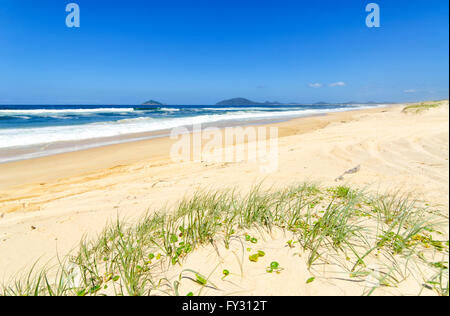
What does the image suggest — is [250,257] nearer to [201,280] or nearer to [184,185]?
[201,280]

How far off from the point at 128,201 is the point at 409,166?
19.3 ft

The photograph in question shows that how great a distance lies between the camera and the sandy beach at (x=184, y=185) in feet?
6.04

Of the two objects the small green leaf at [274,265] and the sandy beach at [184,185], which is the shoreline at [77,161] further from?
the small green leaf at [274,265]

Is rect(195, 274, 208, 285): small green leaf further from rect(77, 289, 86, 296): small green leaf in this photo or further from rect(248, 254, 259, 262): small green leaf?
rect(77, 289, 86, 296): small green leaf

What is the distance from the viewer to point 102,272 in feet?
6.23

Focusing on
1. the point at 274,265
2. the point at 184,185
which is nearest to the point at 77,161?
the point at 184,185

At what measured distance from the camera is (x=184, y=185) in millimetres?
4559

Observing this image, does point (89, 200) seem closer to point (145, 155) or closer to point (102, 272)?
point (102, 272)

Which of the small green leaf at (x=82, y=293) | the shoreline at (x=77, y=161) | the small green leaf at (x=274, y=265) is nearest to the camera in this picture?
the small green leaf at (x=82, y=293)

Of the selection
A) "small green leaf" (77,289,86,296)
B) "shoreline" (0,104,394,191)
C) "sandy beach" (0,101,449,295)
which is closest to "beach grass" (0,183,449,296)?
"small green leaf" (77,289,86,296)

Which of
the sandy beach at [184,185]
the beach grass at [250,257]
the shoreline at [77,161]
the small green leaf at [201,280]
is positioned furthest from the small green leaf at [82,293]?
the shoreline at [77,161]

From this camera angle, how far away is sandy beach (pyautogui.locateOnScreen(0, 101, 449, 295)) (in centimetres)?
184
